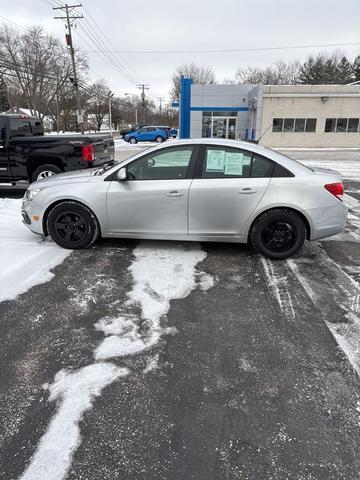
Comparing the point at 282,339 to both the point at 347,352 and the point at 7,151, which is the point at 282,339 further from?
the point at 7,151

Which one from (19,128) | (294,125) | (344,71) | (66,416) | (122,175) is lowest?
(66,416)

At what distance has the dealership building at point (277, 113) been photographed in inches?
1097

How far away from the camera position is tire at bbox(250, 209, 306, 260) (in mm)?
4793

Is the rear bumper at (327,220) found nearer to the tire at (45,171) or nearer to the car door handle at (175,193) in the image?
the car door handle at (175,193)

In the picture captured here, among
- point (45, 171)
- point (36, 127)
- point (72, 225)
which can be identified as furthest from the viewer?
point (36, 127)

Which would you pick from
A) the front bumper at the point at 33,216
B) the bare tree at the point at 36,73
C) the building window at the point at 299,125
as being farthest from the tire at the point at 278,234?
the bare tree at the point at 36,73

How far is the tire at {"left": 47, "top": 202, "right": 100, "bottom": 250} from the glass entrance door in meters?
27.7

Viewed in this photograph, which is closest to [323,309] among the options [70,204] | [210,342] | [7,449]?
[210,342]

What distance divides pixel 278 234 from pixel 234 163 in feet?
3.69

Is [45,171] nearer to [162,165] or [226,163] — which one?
[162,165]

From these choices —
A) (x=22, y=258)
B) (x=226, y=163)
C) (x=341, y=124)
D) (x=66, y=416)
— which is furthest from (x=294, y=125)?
(x=66, y=416)

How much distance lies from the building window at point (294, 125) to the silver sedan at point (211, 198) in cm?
2570

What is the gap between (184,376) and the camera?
106 inches

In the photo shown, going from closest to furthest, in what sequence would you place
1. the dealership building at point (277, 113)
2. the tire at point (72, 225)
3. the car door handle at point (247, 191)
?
the car door handle at point (247, 191)
the tire at point (72, 225)
the dealership building at point (277, 113)
